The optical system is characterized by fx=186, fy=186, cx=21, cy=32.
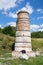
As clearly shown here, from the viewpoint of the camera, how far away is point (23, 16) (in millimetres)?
27344

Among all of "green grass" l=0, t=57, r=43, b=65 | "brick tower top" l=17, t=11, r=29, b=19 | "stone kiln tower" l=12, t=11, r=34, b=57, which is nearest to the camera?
"green grass" l=0, t=57, r=43, b=65

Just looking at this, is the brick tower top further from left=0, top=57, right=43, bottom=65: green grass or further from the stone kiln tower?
left=0, top=57, right=43, bottom=65: green grass

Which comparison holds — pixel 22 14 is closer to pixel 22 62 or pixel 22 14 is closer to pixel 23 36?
pixel 23 36

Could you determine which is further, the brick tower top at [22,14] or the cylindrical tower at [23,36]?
the brick tower top at [22,14]

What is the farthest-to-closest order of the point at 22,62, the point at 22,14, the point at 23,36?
the point at 22,14
the point at 23,36
the point at 22,62

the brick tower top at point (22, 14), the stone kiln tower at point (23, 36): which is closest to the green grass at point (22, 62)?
the stone kiln tower at point (23, 36)

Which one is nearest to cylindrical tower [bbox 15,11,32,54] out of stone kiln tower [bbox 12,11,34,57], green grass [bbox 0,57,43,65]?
stone kiln tower [bbox 12,11,34,57]

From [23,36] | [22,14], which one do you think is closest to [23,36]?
[23,36]

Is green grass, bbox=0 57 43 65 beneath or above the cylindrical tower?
beneath

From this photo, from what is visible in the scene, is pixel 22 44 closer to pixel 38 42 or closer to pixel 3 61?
pixel 3 61

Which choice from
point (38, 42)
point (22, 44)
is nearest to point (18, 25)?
point (22, 44)

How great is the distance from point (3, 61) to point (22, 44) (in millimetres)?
7548

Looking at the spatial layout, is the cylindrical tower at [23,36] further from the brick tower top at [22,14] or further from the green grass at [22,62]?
the green grass at [22,62]

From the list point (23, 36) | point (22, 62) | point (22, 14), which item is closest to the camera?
point (22, 62)
